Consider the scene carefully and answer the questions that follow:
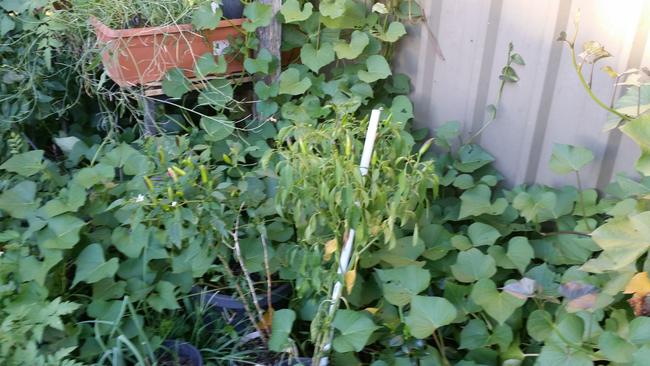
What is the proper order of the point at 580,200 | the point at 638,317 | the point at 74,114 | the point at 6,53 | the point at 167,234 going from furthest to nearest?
the point at 74,114 < the point at 6,53 < the point at 580,200 < the point at 167,234 < the point at 638,317

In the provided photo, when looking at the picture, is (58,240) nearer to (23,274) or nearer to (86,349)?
(23,274)

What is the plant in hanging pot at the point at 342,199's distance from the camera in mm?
1567

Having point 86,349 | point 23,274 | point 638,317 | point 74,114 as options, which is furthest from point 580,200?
point 74,114

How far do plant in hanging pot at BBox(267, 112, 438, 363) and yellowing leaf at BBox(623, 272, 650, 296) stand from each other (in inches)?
19.7

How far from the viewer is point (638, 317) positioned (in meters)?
1.52

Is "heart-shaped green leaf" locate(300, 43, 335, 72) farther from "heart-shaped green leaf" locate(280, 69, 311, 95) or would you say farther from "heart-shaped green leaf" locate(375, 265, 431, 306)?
"heart-shaped green leaf" locate(375, 265, 431, 306)

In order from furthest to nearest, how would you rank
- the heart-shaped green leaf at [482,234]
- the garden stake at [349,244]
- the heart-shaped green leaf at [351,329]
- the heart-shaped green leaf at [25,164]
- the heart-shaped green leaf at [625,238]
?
the heart-shaped green leaf at [25,164] → the heart-shaped green leaf at [482,234] → the heart-shaped green leaf at [351,329] → the garden stake at [349,244] → the heart-shaped green leaf at [625,238]

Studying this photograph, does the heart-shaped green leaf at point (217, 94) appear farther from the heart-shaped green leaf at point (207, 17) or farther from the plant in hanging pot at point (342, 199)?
the plant in hanging pot at point (342, 199)

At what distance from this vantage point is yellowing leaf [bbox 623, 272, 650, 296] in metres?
1.52

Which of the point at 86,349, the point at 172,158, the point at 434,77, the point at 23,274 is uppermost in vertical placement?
the point at 434,77

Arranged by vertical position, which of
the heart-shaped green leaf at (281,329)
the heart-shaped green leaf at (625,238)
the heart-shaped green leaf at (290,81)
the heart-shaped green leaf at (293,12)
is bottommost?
the heart-shaped green leaf at (281,329)

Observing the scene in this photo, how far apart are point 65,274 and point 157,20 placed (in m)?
0.91

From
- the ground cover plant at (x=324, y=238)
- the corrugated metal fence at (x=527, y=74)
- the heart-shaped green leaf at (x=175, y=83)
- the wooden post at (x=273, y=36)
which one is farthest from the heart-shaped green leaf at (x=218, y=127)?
the corrugated metal fence at (x=527, y=74)

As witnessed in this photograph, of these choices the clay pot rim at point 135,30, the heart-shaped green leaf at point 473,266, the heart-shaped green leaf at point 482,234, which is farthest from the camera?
the clay pot rim at point 135,30
